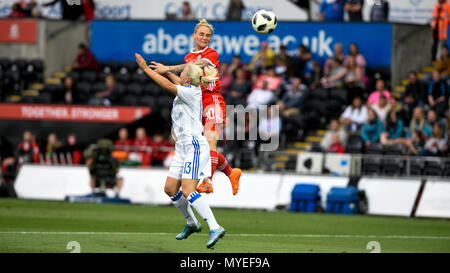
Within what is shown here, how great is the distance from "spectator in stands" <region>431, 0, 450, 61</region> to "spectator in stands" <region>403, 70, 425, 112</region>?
292 centimetres

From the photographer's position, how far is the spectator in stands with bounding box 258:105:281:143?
23959 millimetres

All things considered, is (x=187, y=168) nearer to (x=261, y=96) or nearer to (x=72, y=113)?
(x=261, y=96)

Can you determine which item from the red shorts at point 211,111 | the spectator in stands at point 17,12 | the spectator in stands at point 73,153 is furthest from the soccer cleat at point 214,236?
the spectator in stands at point 17,12

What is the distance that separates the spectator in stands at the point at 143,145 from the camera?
80.9 ft

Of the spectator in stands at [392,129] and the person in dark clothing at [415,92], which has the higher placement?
the person in dark clothing at [415,92]

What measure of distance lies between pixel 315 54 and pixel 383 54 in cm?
221

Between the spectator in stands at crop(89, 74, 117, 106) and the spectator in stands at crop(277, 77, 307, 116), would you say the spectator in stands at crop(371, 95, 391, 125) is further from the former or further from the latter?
the spectator in stands at crop(89, 74, 117, 106)

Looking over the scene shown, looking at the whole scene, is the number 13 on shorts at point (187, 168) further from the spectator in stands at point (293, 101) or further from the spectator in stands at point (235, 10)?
the spectator in stands at point (235, 10)

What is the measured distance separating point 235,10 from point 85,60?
5.48 m

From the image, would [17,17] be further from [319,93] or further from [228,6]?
[319,93]

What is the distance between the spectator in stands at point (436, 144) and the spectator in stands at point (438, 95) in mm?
1698

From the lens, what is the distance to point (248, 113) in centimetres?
2450

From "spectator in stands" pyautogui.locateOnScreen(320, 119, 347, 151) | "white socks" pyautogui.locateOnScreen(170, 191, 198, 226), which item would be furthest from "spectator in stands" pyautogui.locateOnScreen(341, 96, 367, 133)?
"white socks" pyautogui.locateOnScreen(170, 191, 198, 226)
